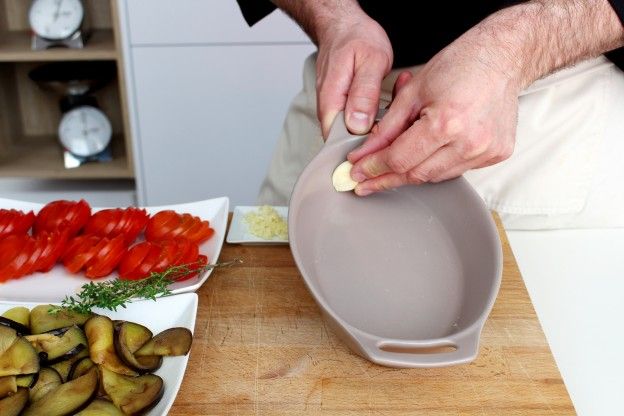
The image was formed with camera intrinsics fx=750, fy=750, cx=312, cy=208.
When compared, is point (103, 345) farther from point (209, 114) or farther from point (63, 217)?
point (209, 114)

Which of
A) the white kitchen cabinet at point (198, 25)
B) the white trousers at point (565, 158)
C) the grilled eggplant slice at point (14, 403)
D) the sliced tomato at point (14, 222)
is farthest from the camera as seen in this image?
the white kitchen cabinet at point (198, 25)

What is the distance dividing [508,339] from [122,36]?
1.60 meters

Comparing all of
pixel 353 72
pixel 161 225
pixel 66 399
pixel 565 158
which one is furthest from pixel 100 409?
pixel 565 158

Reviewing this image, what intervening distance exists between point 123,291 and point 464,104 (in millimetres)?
442

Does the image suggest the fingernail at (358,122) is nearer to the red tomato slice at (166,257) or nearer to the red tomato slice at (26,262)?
the red tomato slice at (166,257)

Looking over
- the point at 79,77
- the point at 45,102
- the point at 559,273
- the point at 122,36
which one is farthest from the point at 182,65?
the point at 559,273

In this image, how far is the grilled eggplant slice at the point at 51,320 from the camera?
31.8 inches

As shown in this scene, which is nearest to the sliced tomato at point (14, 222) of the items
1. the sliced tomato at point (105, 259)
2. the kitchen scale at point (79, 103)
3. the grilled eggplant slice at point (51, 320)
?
the sliced tomato at point (105, 259)

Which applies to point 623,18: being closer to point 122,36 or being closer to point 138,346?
point 138,346

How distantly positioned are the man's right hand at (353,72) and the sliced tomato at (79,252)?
0.34 m

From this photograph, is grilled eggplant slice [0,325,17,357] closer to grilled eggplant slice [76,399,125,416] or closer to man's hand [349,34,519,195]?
grilled eggplant slice [76,399,125,416]

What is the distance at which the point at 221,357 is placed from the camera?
0.86m

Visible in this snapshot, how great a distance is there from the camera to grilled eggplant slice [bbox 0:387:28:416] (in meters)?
0.67

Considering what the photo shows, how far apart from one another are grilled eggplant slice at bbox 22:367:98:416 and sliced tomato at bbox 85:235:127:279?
0.27m
